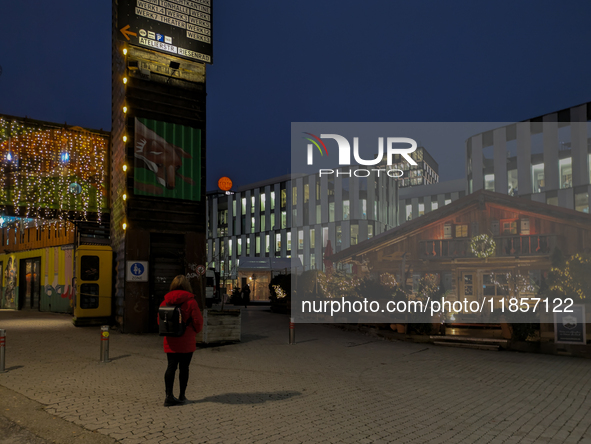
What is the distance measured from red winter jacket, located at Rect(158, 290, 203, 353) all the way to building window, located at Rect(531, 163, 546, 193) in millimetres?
47929

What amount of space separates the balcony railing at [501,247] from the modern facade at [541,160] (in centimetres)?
2625

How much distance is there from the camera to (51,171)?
24.8 m

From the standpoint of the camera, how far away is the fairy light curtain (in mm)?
23609

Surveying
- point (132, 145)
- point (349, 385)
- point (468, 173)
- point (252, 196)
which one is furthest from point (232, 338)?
point (252, 196)

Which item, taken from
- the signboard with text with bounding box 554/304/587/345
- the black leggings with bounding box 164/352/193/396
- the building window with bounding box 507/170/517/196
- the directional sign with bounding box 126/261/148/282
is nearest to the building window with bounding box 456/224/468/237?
the signboard with text with bounding box 554/304/587/345

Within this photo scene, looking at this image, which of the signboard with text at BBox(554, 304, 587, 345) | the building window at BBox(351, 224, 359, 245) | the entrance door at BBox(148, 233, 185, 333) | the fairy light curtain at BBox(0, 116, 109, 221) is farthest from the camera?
the building window at BBox(351, 224, 359, 245)

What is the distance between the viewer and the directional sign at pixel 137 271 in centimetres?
1650

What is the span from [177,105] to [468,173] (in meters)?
42.3

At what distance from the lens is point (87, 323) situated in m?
18.2

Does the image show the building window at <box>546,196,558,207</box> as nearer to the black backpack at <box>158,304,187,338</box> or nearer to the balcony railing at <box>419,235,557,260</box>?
the balcony railing at <box>419,235,557,260</box>

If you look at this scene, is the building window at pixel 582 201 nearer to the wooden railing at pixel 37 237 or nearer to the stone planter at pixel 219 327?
the stone planter at pixel 219 327

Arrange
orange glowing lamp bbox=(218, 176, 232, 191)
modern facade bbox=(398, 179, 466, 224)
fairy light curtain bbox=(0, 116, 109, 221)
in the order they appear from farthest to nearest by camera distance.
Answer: modern facade bbox=(398, 179, 466, 224), orange glowing lamp bbox=(218, 176, 232, 191), fairy light curtain bbox=(0, 116, 109, 221)

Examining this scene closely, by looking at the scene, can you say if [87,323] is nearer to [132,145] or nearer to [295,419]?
[132,145]

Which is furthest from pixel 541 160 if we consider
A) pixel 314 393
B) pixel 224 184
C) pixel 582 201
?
pixel 314 393
